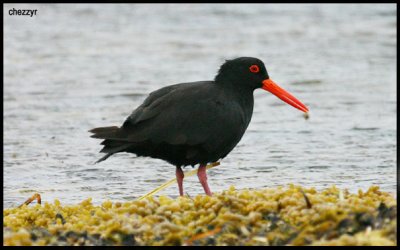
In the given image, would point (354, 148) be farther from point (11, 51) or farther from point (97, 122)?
point (11, 51)

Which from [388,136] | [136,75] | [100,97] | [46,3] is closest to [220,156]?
[388,136]

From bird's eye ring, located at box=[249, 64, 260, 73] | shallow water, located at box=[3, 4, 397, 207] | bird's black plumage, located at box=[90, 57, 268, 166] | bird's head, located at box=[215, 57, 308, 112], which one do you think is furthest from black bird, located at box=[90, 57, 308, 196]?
shallow water, located at box=[3, 4, 397, 207]

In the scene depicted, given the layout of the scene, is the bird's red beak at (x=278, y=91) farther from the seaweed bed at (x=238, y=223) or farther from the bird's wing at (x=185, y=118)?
the seaweed bed at (x=238, y=223)

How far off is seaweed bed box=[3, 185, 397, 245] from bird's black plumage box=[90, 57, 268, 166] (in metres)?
0.93

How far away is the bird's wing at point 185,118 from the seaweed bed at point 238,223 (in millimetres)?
948

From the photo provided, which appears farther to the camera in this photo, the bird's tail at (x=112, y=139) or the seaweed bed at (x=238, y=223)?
the bird's tail at (x=112, y=139)

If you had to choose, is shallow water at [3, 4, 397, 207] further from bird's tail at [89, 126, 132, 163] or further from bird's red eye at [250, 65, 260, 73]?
bird's red eye at [250, 65, 260, 73]

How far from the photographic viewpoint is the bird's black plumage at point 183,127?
645cm

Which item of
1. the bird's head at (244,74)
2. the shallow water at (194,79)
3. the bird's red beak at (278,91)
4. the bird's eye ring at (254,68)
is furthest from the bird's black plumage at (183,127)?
the shallow water at (194,79)

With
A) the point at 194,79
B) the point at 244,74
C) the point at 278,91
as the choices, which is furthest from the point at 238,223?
the point at 194,79

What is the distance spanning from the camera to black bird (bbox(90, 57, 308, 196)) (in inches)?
254

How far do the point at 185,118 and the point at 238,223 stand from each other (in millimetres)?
1676

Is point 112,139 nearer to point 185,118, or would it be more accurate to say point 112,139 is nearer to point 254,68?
point 185,118
